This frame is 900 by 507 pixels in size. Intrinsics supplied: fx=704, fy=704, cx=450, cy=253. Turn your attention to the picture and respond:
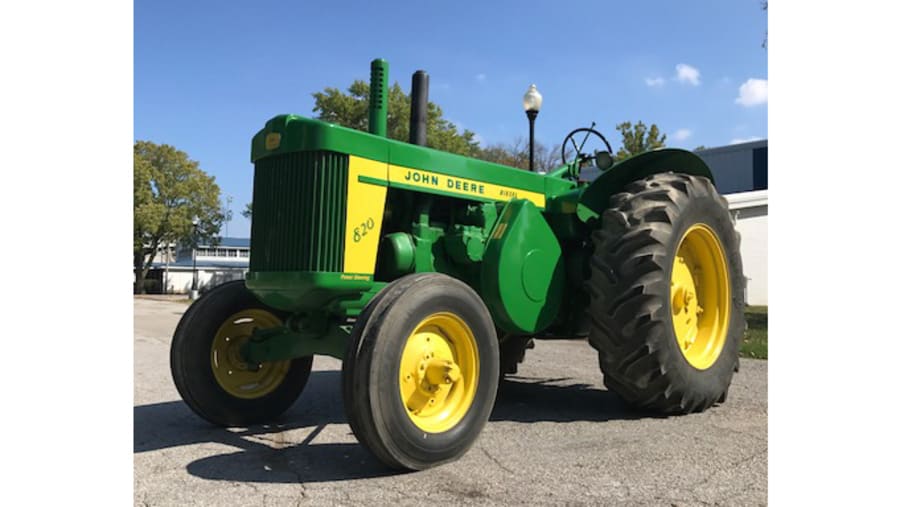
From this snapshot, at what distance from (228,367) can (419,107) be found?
2.34 metres

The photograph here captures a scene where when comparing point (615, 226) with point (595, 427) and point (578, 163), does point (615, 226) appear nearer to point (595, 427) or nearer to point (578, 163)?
point (595, 427)

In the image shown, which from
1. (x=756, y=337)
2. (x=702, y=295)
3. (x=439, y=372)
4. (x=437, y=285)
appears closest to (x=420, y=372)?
(x=439, y=372)

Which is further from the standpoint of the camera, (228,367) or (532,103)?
(532,103)

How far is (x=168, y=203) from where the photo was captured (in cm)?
4334

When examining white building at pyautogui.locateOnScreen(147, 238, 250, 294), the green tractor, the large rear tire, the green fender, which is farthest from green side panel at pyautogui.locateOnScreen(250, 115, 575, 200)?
white building at pyautogui.locateOnScreen(147, 238, 250, 294)

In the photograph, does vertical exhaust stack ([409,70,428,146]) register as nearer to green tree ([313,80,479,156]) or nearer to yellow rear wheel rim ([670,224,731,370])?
yellow rear wheel rim ([670,224,731,370])

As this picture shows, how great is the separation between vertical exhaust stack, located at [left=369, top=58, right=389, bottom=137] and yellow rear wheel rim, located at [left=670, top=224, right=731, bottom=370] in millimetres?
2481

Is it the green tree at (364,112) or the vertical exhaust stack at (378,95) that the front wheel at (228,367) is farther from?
the green tree at (364,112)

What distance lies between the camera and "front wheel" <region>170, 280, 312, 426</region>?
4797mm

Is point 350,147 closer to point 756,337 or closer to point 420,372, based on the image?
point 420,372

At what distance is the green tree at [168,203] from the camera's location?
135 feet

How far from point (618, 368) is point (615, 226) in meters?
1.01

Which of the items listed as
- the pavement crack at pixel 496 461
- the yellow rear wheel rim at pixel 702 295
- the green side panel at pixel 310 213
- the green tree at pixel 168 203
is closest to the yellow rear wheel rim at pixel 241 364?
the green side panel at pixel 310 213

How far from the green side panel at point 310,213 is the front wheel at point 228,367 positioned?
864 millimetres
